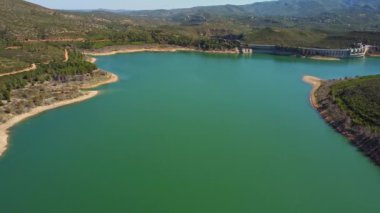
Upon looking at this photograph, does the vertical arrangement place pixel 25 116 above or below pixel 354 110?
below

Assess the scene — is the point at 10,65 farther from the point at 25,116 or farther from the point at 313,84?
the point at 313,84

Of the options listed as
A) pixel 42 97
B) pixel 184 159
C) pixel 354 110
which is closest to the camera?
pixel 184 159

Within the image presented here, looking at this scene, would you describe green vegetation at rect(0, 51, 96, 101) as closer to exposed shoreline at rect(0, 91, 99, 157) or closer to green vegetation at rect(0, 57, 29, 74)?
green vegetation at rect(0, 57, 29, 74)

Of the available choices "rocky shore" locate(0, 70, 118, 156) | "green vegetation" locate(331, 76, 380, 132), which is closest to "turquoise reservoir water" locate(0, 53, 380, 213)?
"rocky shore" locate(0, 70, 118, 156)

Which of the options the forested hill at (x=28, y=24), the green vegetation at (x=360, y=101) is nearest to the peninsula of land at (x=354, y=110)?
the green vegetation at (x=360, y=101)

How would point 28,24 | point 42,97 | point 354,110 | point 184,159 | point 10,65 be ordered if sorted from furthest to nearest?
point 28,24, point 10,65, point 42,97, point 354,110, point 184,159

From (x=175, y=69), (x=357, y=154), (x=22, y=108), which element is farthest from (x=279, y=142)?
(x=175, y=69)

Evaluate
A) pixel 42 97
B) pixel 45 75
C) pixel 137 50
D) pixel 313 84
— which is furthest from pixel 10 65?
pixel 313 84
